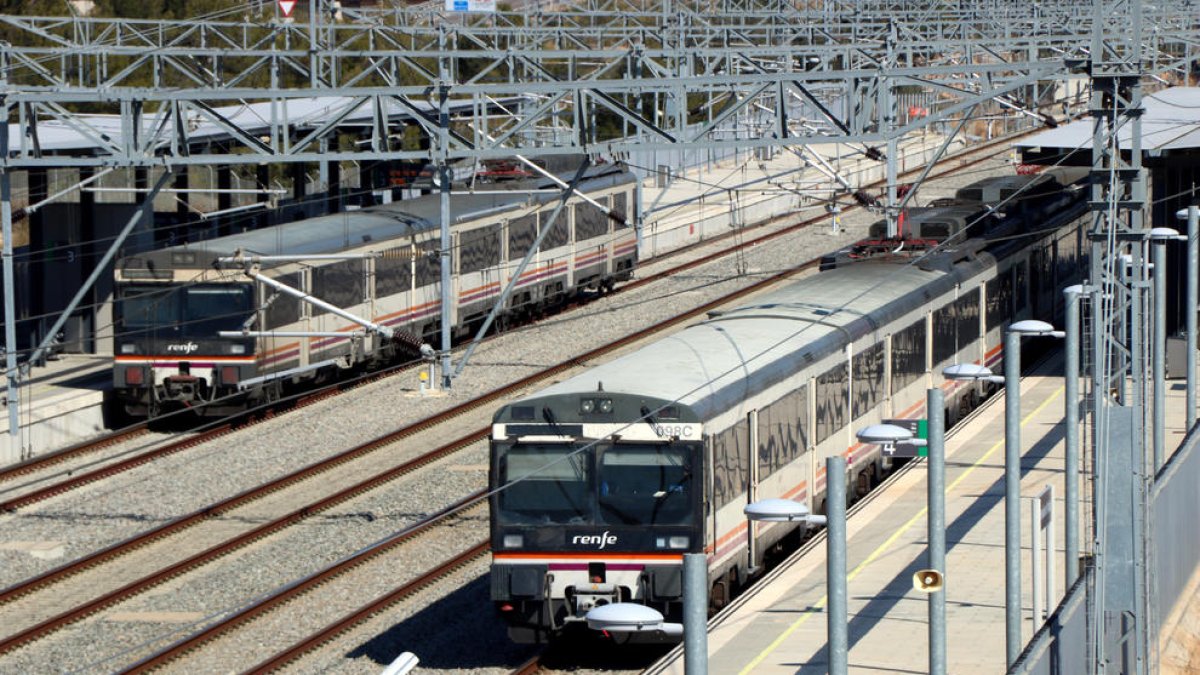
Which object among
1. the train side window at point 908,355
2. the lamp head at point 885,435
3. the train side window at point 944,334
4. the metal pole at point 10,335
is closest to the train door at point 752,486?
the lamp head at point 885,435

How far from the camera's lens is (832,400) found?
20078 millimetres

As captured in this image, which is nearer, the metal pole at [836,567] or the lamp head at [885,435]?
the metal pole at [836,567]

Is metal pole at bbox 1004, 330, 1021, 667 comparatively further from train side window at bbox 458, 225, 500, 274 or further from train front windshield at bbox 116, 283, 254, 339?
train side window at bbox 458, 225, 500, 274

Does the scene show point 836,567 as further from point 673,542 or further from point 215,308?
point 215,308

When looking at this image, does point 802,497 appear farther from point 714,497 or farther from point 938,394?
point 938,394

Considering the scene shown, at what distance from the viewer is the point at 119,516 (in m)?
22.2

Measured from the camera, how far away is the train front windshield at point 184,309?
89.3 ft

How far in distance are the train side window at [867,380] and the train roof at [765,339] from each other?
1.00 ft

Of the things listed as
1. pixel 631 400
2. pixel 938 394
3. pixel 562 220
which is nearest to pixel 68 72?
pixel 562 220

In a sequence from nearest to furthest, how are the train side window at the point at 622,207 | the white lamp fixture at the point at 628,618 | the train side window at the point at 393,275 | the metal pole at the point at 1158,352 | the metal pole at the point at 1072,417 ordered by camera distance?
1. the white lamp fixture at the point at 628,618
2. the metal pole at the point at 1072,417
3. the metal pole at the point at 1158,352
4. the train side window at the point at 393,275
5. the train side window at the point at 622,207

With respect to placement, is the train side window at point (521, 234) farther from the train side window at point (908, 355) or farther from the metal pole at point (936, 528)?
the metal pole at point (936, 528)

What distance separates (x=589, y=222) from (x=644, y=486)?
73.3 ft

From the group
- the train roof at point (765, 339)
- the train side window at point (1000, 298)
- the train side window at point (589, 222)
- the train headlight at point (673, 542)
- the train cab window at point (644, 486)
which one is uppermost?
the train side window at point (589, 222)

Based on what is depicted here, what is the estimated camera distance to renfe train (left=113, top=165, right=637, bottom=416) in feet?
89.3
